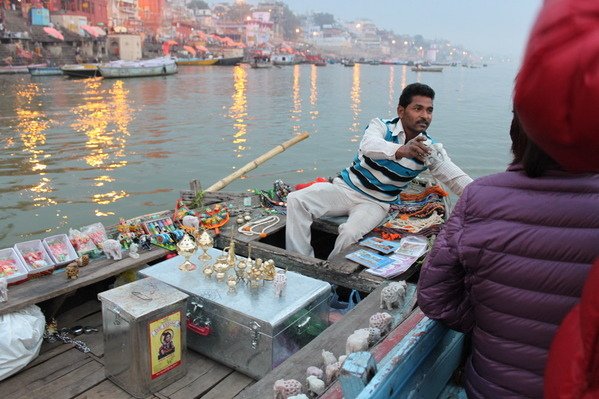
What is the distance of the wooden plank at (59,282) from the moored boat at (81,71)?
146 feet

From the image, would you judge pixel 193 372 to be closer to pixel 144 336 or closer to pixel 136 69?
pixel 144 336

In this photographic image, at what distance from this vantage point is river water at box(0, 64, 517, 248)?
1170cm

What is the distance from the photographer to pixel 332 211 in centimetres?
535

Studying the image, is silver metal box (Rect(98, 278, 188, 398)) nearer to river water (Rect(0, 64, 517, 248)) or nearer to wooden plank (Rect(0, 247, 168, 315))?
wooden plank (Rect(0, 247, 168, 315))

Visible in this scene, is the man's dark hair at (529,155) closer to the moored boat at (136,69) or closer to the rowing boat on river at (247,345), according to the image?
the rowing boat on river at (247,345)

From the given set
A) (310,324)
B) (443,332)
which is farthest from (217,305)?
(443,332)

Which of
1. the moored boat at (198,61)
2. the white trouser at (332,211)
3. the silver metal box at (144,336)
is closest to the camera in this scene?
the silver metal box at (144,336)

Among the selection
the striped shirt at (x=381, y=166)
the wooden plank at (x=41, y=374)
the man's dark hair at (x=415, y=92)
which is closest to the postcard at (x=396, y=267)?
the striped shirt at (x=381, y=166)

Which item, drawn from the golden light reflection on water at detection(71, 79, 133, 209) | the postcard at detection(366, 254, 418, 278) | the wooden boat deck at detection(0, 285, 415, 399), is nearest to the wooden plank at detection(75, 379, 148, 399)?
the wooden boat deck at detection(0, 285, 415, 399)

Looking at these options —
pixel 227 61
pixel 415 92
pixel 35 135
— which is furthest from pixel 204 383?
pixel 227 61

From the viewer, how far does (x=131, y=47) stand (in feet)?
210

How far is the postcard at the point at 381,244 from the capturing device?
4523 millimetres

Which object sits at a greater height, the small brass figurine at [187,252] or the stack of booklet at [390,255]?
the small brass figurine at [187,252]

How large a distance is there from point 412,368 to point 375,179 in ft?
10.6
